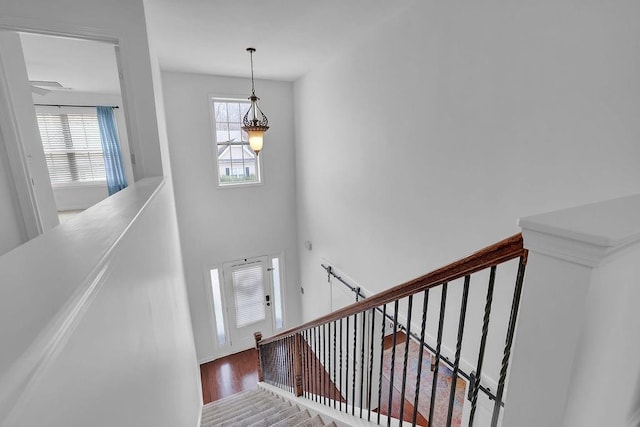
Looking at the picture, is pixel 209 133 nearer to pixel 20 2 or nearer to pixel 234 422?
pixel 20 2

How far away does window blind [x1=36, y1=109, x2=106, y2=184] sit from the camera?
5.71 metres

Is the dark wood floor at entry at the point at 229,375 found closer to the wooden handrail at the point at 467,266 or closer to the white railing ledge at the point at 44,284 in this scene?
the wooden handrail at the point at 467,266

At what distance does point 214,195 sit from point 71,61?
8.50 feet

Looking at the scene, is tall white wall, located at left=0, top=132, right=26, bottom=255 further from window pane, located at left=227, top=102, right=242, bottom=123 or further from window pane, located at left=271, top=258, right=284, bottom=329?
window pane, located at left=271, top=258, right=284, bottom=329

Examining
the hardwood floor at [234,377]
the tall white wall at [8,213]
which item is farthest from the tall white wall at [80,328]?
the hardwood floor at [234,377]

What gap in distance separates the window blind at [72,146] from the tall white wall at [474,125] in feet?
17.3

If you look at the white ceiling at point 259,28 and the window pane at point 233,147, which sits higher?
the white ceiling at point 259,28

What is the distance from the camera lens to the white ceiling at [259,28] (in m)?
2.63

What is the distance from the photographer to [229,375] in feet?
17.1

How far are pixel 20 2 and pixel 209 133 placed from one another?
3.02 metres

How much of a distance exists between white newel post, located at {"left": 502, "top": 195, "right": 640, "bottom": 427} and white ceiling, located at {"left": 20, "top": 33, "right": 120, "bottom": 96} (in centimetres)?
358

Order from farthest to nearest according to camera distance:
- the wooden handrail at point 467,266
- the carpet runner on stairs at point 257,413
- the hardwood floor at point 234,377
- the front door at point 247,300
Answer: the front door at point 247,300, the hardwood floor at point 234,377, the carpet runner on stairs at point 257,413, the wooden handrail at point 467,266

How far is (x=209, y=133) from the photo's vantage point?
195 inches

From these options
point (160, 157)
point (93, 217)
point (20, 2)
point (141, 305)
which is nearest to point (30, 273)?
point (93, 217)
